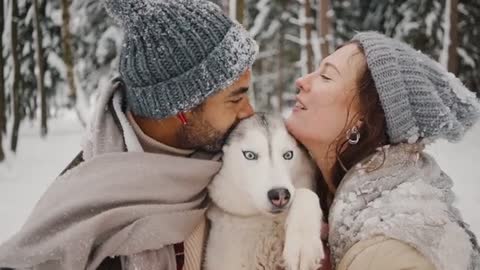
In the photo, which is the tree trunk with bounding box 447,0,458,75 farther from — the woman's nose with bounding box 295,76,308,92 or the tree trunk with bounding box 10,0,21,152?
the woman's nose with bounding box 295,76,308,92

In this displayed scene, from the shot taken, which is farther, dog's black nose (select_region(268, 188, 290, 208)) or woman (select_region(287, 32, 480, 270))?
dog's black nose (select_region(268, 188, 290, 208))

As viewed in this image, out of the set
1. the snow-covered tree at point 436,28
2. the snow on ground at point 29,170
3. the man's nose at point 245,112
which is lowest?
the snow on ground at point 29,170

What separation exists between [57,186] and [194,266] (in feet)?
2.26

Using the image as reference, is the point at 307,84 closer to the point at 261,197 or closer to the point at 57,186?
the point at 261,197

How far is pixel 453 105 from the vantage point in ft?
8.93

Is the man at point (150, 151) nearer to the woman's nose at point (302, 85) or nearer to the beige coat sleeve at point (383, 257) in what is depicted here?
the woman's nose at point (302, 85)

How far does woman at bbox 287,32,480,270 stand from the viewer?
220cm

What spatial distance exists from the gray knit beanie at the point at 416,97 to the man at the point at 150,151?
2.16 ft

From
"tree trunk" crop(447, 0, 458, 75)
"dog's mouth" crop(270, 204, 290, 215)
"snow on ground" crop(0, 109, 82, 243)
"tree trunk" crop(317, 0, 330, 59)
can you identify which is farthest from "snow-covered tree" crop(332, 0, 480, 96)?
"dog's mouth" crop(270, 204, 290, 215)

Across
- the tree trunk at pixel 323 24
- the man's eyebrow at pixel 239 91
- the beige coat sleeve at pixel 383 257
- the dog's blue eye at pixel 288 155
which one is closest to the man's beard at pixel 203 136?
the man's eyebrow at pixel 239 91

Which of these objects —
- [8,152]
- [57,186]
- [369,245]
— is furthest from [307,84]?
[8,152]

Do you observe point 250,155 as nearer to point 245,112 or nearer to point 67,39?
point 245,112

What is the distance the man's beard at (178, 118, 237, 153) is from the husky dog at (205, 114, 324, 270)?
0.18ft

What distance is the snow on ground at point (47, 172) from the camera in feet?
32.6
